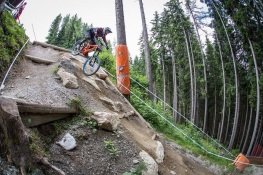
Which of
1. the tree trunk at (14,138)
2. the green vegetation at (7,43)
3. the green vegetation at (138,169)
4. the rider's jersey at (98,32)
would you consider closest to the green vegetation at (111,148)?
the green vegetation at (138,169)

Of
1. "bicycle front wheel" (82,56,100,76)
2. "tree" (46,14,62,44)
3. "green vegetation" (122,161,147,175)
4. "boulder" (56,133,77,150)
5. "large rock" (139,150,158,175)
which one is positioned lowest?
"large rock" (139,150,158,175)

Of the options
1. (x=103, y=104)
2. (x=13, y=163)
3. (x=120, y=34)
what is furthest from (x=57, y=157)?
(x=120, y=34)

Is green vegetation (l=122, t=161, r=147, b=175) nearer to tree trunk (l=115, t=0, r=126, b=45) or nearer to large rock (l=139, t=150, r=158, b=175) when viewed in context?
large rock (l=139, t=150, r=158, b=175)

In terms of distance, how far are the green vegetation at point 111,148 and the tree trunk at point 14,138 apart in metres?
2.07

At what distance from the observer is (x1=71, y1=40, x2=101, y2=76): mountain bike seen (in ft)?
34.7

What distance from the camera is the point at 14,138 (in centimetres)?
432

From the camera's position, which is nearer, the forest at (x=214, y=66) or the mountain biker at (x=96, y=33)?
the mountain biker at (x=96, y=33)

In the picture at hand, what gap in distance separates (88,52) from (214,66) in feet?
81.6

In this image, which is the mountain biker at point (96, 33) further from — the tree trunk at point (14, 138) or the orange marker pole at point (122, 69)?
the tree trunk at point (14, 138)

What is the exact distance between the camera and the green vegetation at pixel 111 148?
241 inches

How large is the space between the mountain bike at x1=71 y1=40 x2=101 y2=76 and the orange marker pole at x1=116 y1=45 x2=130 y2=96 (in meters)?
0.95

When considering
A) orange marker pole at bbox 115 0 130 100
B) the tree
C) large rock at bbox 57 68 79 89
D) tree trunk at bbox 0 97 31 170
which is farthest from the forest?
the tree

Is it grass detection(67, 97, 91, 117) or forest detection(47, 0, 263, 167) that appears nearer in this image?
grass detection(67, 97, 91, 117)

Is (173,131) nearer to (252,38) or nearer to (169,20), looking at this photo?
(252,38)
